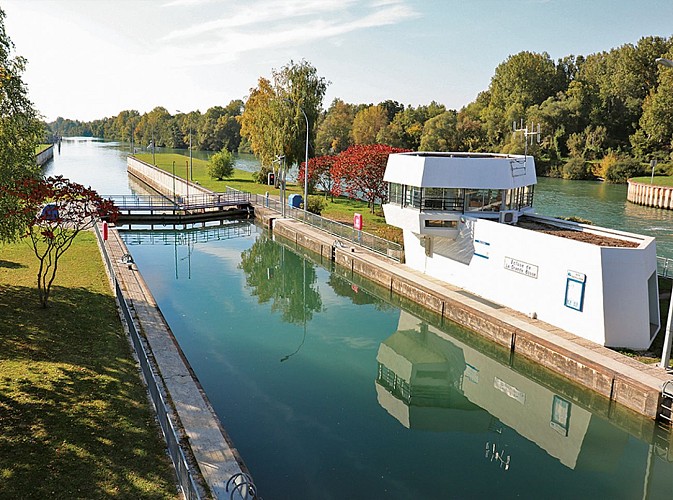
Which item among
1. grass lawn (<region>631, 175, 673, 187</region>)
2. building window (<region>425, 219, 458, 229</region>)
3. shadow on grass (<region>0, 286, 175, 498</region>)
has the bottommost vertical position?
shadow on grass (<region>0, 286, 175, 498</region>)

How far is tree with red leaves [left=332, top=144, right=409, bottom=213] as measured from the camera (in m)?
38.2

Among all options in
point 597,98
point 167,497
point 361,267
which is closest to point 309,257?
point 361,267

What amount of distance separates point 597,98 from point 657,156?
16.7 meters

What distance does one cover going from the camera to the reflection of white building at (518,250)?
16.2m

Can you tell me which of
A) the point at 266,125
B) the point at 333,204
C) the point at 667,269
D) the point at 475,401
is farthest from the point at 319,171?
the point at 475,401

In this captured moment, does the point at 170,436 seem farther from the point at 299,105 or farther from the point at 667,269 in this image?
the point at 299,105

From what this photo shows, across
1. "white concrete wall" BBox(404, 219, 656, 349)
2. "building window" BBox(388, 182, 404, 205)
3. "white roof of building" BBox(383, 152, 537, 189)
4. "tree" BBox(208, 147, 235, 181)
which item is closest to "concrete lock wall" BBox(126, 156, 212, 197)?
"tree" BBox(208, 147, 235, 181)

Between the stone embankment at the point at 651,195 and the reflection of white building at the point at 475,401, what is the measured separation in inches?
1866

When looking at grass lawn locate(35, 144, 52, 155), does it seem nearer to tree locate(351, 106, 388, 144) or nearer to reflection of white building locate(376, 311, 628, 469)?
reflection of white building locate(376, 311, 628, 469)

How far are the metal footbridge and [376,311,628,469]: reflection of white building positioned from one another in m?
25.8

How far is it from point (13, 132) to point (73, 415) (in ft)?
30.1

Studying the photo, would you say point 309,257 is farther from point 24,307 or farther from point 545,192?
point 545,192

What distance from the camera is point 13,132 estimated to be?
15.9 metres

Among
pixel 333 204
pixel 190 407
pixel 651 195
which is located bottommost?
pixel 190 407
